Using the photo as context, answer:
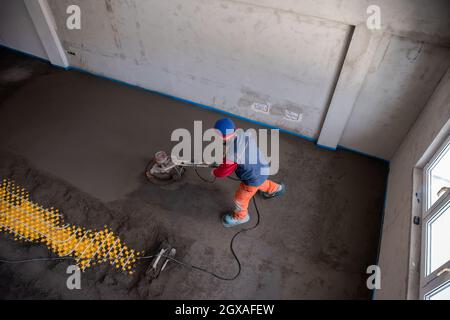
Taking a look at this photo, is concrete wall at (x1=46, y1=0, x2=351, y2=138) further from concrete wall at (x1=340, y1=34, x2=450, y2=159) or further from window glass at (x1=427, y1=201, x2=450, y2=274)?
window glass at (x1=427, y1=201, x2=450, y2=274)

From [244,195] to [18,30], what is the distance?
5.27 meters

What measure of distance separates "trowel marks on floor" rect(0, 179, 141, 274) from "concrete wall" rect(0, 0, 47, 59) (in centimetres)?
317

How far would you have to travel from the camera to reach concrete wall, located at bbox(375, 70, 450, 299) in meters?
2.60

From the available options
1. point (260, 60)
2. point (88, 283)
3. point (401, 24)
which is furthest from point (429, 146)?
point (88, 283)

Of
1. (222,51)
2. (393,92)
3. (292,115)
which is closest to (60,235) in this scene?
(222,51)

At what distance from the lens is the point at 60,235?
3.57m

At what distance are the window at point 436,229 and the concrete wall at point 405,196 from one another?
0.34 feet

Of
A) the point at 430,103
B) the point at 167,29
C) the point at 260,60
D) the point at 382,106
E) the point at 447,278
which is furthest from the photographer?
the point at 167,29

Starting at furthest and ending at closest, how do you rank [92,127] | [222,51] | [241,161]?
[92,127] → [222,51] → [241,161]

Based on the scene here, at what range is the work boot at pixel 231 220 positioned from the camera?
3559mm

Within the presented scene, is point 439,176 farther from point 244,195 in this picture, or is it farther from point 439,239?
point 244,195

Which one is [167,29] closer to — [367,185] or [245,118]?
[245,118]

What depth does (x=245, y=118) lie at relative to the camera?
4750 mm

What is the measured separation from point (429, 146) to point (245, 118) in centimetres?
252
